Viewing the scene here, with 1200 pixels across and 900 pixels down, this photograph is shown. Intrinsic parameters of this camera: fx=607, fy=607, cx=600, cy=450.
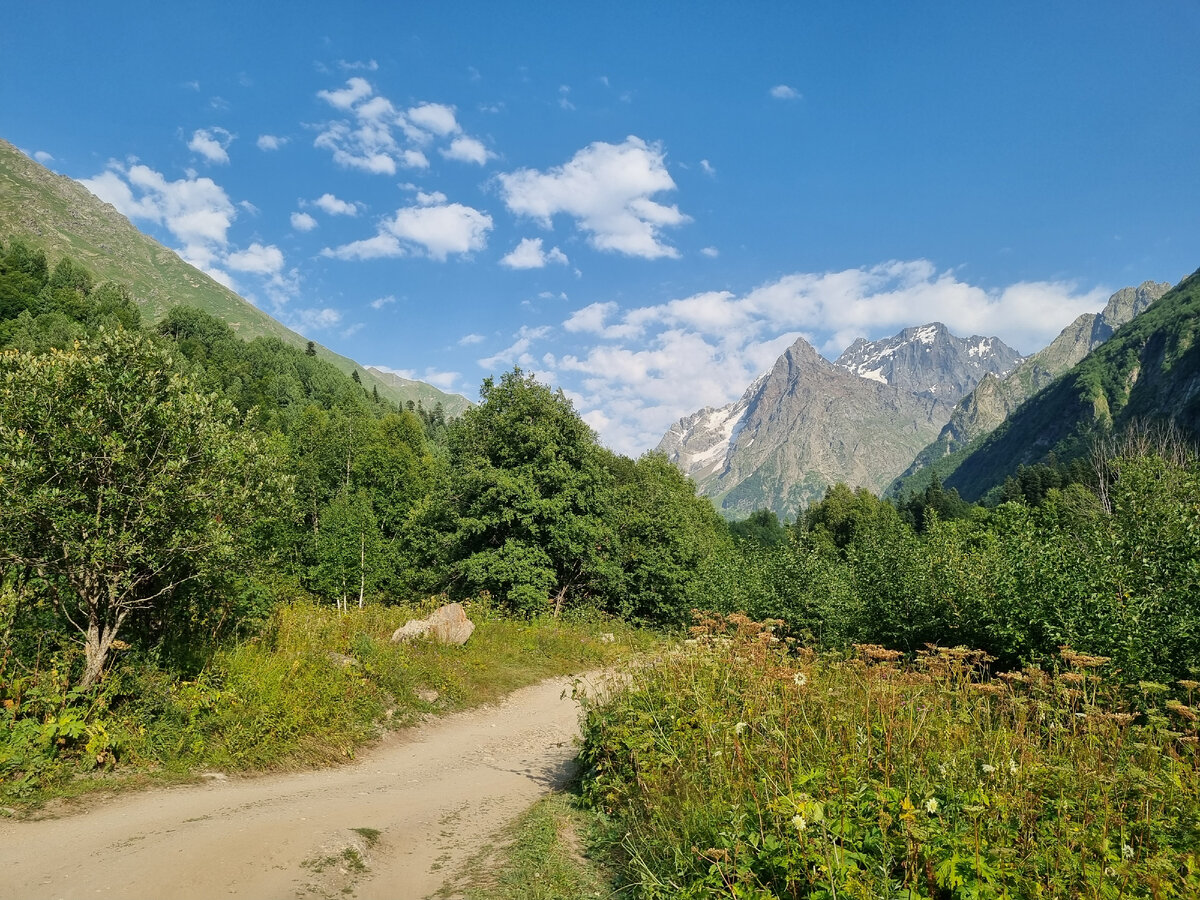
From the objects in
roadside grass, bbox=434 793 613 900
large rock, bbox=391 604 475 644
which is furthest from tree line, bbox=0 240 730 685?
roadside grass, bbox=434 793 613 900

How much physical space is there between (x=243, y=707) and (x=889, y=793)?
9662mm

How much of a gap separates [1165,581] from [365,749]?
1409 cm

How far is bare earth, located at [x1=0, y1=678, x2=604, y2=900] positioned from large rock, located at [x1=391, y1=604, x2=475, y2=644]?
496cm

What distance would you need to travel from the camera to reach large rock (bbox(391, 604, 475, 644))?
1551 centimetres

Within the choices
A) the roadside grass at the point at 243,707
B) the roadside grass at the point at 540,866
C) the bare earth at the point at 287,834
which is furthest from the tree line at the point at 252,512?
the roadside grass at the point at 540,866

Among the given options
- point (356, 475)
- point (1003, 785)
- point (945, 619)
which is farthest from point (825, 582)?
point (356, 475)

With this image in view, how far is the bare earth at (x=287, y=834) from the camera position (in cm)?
544

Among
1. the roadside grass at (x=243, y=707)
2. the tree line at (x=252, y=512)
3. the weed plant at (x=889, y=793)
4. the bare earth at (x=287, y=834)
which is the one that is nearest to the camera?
the weed plant at (x=889, y=793)

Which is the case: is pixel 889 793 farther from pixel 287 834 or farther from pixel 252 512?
pixel 252 512

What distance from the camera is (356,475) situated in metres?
59.2

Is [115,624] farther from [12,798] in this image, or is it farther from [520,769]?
[520,769]

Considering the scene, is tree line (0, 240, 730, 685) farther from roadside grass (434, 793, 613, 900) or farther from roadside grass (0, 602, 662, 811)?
roadside grass (434, 793, 613, 900)

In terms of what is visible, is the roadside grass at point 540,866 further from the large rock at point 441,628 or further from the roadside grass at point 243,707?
the large rock at point 441,628

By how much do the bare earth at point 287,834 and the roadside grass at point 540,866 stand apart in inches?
12.8
